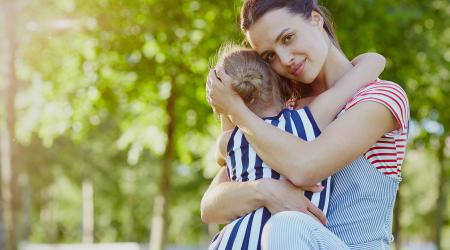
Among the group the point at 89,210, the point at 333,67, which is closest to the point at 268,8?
the point at 333,67

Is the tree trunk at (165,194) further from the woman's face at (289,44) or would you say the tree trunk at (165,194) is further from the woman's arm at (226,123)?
the woman's face at (289,44)

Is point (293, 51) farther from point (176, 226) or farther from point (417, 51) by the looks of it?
point (176, 226)

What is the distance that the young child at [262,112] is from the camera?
3.24 meters

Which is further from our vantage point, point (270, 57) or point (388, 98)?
point (270, 57)

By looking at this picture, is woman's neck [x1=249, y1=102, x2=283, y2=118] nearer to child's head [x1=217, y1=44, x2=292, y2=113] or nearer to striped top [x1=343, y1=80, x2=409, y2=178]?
child's head [x1=217, y1=44, x2=292, y2=113]

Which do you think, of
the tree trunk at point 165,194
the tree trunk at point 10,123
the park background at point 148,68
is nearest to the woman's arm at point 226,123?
the park background at point 148,68

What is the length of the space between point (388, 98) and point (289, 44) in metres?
0.50

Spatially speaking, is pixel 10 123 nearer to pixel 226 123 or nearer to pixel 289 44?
pixel 226 123

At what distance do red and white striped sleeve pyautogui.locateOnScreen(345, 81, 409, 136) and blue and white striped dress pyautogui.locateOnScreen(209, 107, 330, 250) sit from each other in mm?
208

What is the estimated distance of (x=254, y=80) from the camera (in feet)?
11.3

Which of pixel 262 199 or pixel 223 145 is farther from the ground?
pixel 223 145

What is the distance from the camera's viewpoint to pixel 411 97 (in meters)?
12.9

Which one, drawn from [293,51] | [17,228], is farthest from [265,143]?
[17,228]

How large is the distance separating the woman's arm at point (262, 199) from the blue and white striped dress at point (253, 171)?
0.05 m
